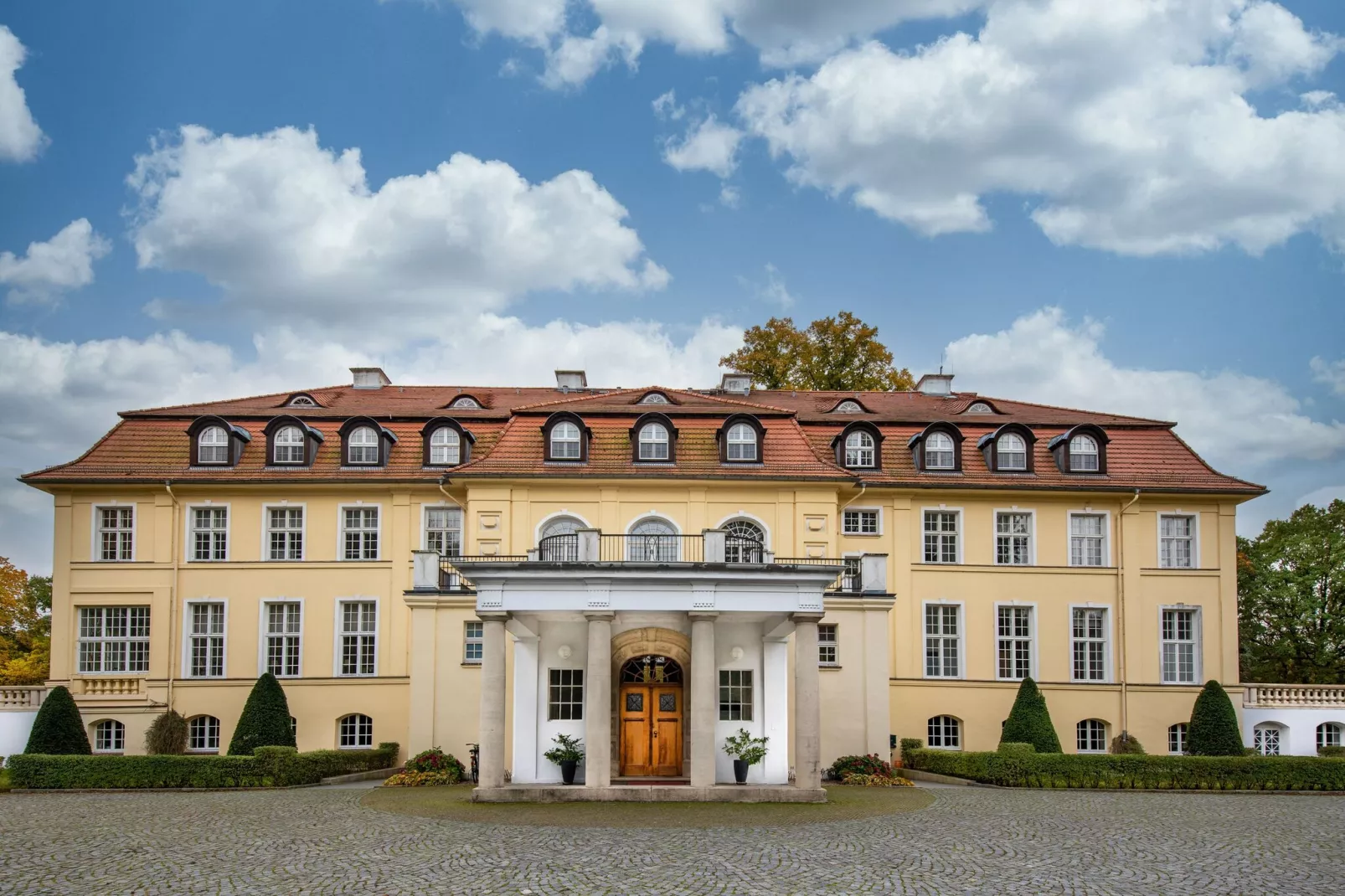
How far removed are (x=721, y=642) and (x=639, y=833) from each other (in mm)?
8961

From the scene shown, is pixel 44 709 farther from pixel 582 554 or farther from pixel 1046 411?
pixel 1046 411

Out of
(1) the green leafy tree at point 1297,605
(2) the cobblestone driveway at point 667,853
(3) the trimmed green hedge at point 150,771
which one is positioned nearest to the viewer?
Result: (2) the cobblestone driveway at point 667,853

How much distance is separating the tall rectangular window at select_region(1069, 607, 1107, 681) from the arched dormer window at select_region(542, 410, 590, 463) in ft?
52.2

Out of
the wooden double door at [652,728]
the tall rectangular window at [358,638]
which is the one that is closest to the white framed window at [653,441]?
the wooden double door at [652,728]

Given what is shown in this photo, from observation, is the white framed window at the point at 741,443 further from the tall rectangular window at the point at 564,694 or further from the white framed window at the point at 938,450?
the tall rectangular window at the point at 564,694

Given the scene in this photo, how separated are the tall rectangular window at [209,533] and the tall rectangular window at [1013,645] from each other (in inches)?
936

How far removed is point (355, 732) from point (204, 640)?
17.5 feet

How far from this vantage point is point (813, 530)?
1384 inches

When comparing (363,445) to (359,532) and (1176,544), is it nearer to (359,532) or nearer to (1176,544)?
(359,532)

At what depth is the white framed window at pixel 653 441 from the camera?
35688 mm

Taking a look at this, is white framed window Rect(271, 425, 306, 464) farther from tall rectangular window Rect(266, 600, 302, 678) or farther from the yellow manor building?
tall rectangular window Rect(266, 600, 302, 678)

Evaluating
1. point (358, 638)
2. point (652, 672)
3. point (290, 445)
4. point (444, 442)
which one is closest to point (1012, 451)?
point (652, 672)

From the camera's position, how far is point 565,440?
3572 centimetres

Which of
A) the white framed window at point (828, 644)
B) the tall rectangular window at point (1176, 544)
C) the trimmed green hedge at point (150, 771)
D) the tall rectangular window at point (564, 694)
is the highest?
the tall rectangular window at point (1176, 544)
